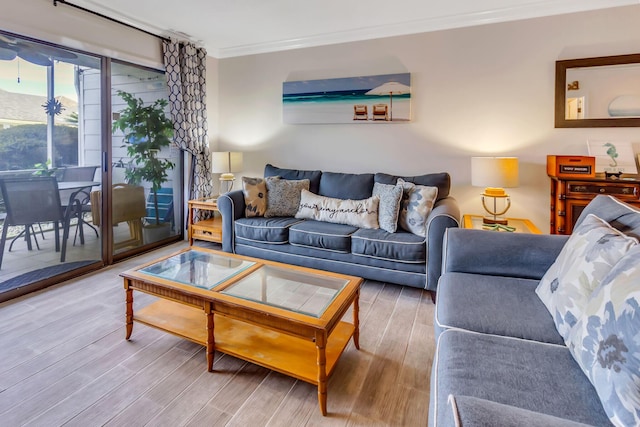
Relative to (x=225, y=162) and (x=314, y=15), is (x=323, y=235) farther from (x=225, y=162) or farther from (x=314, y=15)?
(x=314, y=15)

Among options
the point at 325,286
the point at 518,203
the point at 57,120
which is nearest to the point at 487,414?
the point at 325,286

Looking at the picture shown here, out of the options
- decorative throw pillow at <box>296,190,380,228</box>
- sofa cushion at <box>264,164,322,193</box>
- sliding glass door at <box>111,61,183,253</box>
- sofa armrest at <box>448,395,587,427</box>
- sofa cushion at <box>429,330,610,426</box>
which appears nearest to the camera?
sofa armrest at <box>448,395,587,427</box>

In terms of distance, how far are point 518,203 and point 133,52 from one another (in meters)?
3.98

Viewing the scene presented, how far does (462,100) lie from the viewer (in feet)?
11.1

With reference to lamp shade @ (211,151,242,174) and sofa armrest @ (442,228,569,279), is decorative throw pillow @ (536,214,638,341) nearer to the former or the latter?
sofa armrest @ (442,228,569,279)

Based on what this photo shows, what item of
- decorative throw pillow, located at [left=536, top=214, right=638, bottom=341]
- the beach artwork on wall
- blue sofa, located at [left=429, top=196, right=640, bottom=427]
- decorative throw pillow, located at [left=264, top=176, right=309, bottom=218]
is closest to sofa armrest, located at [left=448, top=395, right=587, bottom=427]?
blue sofa, located at [left=429, top=196, right=640, bottom=427]

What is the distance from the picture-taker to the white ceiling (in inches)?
117

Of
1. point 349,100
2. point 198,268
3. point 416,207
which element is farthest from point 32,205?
point 416,207

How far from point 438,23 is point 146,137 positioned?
10.3 feet

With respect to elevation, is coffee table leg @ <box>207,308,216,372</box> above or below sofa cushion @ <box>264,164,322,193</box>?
below

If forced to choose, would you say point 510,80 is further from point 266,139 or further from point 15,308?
point 15,308

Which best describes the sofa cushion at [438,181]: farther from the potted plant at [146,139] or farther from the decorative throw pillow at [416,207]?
the potted plant at [146,139]

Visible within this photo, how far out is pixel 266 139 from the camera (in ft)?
14.1

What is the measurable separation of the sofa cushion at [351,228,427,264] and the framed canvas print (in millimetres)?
1668
